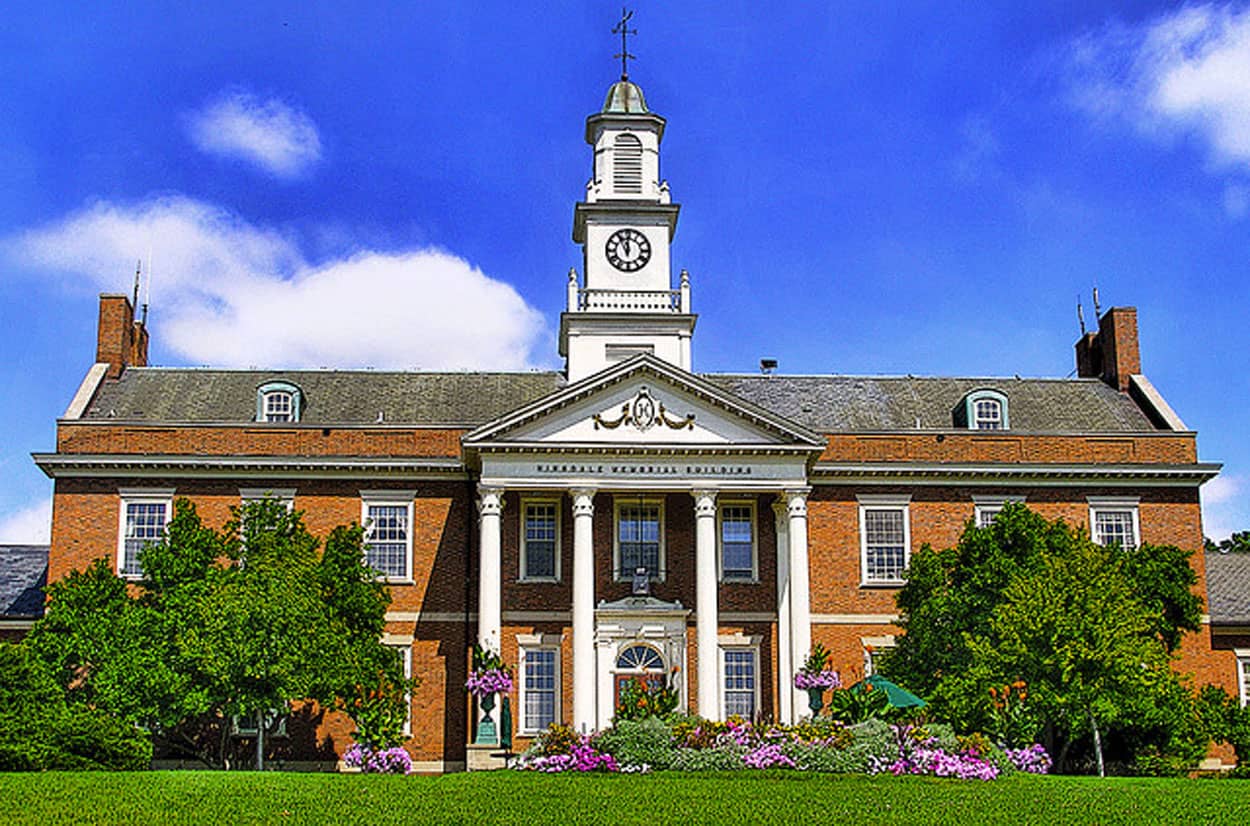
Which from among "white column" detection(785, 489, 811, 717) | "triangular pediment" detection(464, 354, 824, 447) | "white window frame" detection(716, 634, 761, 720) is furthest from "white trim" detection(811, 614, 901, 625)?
"triangular pediment" detection(464, 354, 824, 447)

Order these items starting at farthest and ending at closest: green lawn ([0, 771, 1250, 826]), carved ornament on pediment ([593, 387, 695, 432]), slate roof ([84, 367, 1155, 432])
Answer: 1. slate roof ([84, 367, 1155, 432])
2. carved ornament on pediment ([593, 387, 695, 432])
3. green lawn ([0, 771, 1250, 826])

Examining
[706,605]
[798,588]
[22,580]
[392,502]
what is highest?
[392,502]

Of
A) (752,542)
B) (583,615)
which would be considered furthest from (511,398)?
(583,615)

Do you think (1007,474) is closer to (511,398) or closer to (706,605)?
(706,605)

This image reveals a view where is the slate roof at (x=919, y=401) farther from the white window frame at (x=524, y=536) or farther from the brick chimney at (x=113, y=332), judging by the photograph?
the brick chimney at (x=113, y=332)

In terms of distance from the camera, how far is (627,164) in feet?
149

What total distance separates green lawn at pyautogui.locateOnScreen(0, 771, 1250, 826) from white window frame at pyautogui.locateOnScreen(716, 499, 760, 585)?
12.8 metres

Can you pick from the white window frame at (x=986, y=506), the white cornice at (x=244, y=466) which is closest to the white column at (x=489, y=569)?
the white cornice at (x=244, y=466)

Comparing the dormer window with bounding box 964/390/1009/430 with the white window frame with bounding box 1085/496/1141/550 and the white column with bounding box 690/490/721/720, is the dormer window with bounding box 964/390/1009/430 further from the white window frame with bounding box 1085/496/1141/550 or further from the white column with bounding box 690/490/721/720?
the white column with bounding box 690/490/721/720

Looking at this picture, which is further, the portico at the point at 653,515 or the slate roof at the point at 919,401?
the slate roof at the point at 919,401

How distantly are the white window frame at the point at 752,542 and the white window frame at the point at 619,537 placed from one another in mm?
1429

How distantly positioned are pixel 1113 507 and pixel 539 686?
16.0 meters

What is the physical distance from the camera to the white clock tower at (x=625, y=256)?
1730 inches

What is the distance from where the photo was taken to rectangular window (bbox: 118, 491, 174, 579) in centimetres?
3941
